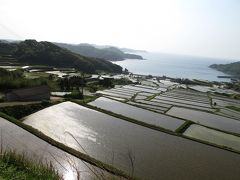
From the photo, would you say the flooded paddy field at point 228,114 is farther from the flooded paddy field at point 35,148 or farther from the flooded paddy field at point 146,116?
the flooded paddy field at point 35,148

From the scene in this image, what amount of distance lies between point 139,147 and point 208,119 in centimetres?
1145

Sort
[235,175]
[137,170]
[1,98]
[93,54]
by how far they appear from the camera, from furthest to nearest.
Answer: [93,54] < [1,98] < [235,175] < [137,170]

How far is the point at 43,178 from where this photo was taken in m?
5.14

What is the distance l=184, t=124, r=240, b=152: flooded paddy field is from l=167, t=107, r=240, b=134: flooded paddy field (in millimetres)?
1760

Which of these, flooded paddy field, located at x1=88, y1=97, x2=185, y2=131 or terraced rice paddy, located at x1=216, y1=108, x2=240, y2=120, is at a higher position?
flooded paddy field, located at x1=88, y1=97, x2=185, y2=131

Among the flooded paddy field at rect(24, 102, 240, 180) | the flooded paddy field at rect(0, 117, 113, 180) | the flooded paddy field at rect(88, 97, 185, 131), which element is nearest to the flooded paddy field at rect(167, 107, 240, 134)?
the flooded paddy field at rect(88, 97, 185, 131)

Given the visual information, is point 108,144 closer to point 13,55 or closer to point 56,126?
point 56,126

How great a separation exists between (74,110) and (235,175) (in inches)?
450

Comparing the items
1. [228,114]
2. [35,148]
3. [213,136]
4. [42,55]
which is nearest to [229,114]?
[228,114]

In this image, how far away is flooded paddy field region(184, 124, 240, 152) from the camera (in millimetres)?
15201

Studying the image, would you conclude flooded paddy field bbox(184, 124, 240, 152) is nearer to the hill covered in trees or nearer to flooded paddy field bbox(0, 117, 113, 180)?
flooded paddy field bbox(0, 117, 113, 180)

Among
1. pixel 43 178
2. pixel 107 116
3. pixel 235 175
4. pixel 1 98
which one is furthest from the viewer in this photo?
pixel 1 98

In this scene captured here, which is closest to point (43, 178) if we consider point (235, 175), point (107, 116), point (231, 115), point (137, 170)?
point (137, 170)

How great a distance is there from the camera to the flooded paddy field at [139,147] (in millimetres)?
10277
